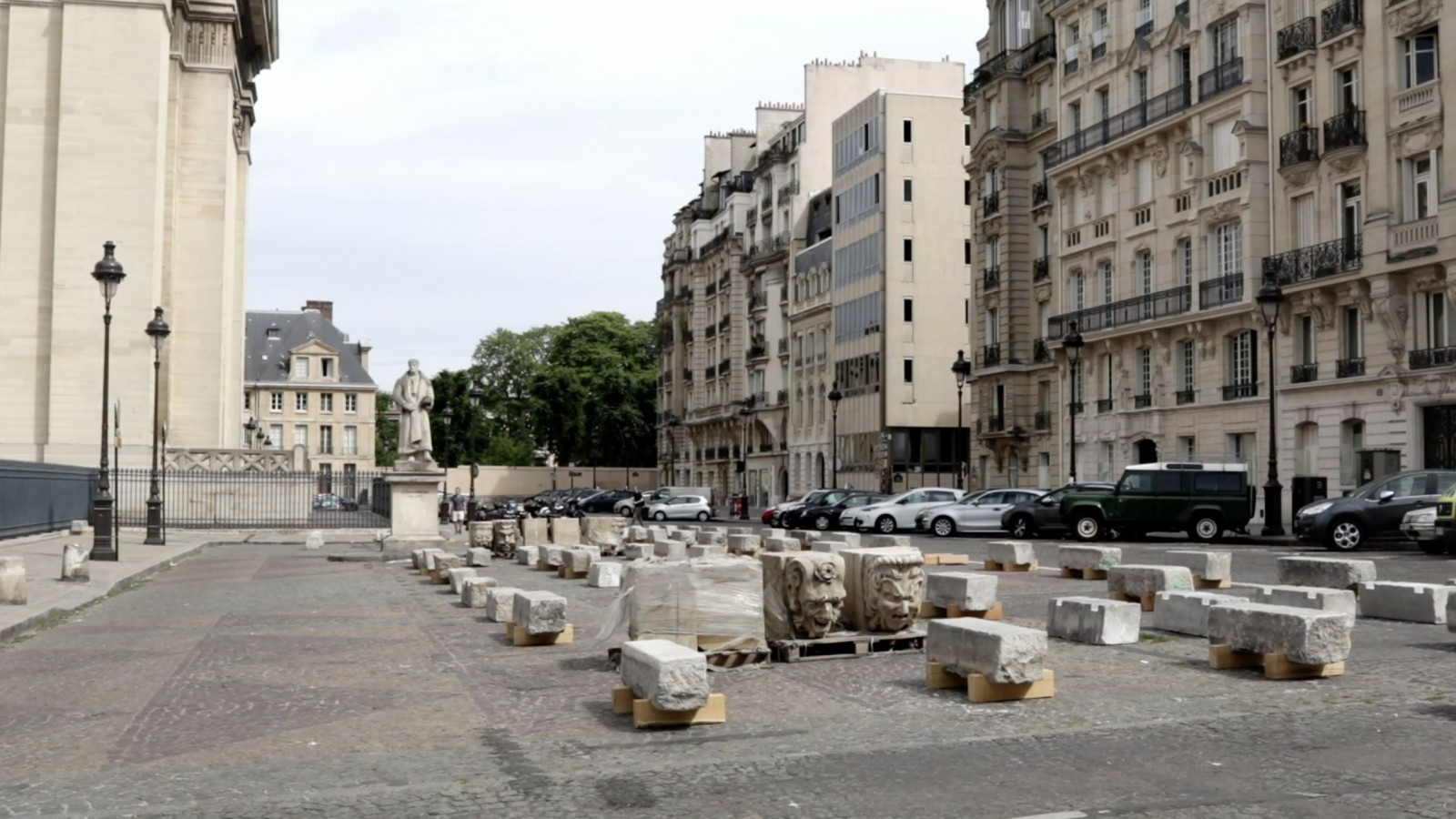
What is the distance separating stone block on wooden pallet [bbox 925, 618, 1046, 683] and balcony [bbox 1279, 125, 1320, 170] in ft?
113

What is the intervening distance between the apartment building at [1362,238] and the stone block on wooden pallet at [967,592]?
1003 inches

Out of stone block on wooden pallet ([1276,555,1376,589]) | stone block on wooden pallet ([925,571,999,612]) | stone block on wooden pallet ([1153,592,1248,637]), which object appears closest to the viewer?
stone block on wooden pallet ([1153,592,1248,637])

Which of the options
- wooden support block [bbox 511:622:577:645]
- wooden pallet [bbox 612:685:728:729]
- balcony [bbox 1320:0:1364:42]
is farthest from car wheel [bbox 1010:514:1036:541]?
wooden pallet [bbox 612:685:728:729]

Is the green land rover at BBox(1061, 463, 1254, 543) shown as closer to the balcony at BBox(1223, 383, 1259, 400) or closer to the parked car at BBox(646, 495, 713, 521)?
the balcony at BBox(1223, 383, 1259, 400)

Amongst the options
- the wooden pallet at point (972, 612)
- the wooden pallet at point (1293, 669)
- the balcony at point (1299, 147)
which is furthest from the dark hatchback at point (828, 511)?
the wooden pallet at point (1293, 669)

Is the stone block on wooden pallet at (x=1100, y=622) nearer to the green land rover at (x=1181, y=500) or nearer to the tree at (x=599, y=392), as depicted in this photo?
the green land rover at (x=1181, y=500)

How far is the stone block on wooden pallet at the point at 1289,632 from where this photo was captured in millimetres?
10609

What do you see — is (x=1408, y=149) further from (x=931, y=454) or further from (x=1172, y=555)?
(x=931, y=454)

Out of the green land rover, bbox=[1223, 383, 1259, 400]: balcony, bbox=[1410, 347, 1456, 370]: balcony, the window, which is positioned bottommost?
the green land rover

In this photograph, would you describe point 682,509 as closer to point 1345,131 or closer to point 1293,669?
point 1345,131

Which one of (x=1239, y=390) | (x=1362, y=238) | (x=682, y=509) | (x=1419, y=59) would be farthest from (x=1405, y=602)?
(x=682, y=509)

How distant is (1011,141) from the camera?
57.9 meters

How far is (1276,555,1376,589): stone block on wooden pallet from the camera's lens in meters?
16.2

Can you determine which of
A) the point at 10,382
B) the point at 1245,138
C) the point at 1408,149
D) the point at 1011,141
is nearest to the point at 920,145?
the point at 1011,141
